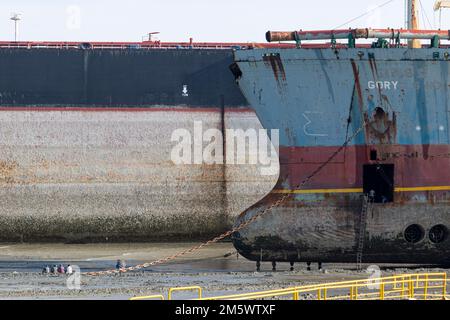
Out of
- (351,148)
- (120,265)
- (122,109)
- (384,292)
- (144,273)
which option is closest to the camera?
(384,292)

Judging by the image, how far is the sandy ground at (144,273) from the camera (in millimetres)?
34938

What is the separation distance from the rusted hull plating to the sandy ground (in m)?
1.25

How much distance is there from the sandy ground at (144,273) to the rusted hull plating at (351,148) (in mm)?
1253

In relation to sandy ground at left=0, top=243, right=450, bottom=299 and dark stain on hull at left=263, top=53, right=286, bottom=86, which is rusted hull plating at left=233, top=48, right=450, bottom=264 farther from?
sandy ground at left=0, top=243, right=450, bottom=299

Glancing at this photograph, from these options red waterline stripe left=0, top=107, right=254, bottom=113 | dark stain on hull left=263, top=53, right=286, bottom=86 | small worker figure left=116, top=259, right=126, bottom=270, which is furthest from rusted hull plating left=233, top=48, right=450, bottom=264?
red waterline stripe left=0, top=107, right=254, bottom=113

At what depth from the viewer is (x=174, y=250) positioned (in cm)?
5031

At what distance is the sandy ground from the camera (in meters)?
34.9

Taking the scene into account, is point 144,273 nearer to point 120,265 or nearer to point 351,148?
point 120,265

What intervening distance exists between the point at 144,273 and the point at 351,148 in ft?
29.4

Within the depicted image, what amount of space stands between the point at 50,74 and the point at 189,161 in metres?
8.06

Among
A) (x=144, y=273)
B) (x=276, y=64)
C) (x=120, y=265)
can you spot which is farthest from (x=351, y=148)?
(x=120, y=265)

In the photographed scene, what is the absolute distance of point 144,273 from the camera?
40812mm

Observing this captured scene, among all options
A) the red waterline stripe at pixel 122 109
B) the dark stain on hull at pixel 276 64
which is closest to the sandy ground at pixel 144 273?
the red waterline stripe at pixel 122 109
